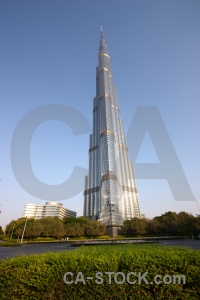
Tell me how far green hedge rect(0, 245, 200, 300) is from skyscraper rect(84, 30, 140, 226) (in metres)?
94.8

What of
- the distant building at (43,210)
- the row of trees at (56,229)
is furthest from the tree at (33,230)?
the distant building at (43,210)

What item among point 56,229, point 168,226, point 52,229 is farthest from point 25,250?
point 168,226

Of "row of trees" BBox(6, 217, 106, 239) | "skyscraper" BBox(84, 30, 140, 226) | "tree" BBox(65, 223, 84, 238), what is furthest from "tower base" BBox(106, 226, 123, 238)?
"tree" BBox(65, 223, 84, 238)

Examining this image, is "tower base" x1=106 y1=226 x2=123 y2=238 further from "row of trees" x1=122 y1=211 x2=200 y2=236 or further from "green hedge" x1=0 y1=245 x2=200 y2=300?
"green hedge" x1=0 y1=245 x2=200 y2=300

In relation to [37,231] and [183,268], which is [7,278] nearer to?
[183,268]

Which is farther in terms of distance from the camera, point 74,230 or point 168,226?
point 74,230

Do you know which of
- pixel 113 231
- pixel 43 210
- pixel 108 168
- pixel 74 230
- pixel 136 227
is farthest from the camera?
pixel 43 210

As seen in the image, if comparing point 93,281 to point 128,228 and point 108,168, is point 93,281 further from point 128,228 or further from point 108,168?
point 108,168

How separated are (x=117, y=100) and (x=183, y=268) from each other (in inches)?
7054

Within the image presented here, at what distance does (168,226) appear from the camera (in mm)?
66625

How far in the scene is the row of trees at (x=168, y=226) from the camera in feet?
201

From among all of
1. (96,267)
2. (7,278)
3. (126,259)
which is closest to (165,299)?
→ (126,259)

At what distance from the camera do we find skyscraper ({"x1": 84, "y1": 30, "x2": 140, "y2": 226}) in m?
112

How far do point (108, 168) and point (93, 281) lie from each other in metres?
117
